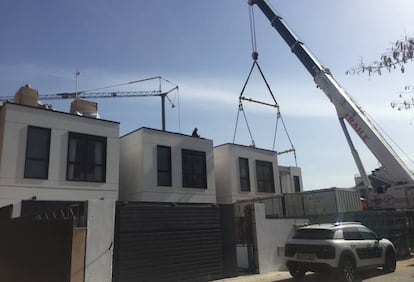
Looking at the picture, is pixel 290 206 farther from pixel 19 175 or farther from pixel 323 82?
pixel 19 175

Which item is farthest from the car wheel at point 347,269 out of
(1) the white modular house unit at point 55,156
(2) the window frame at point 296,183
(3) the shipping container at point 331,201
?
(2) the window frame at point 296,183

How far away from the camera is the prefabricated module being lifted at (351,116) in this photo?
20.4 meters

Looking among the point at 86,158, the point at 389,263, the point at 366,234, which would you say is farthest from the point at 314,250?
the point at 86,158

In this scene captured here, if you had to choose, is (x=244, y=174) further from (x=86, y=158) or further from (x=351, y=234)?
(x=351, y=234)

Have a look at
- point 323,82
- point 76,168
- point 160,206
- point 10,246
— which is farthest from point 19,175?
point 323,82

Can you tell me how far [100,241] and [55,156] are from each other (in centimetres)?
835

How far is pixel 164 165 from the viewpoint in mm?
21594

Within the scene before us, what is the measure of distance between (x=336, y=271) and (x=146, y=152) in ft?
39.4

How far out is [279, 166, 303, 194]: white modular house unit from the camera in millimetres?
36000

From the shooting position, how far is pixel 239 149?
87.7 ft

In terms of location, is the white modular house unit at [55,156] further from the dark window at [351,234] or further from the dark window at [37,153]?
the dark window at [351,234]

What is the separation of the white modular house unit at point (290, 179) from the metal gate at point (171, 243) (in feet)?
74.1

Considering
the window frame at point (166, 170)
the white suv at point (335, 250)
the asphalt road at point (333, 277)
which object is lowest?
the asphalt road at point (333, 277)

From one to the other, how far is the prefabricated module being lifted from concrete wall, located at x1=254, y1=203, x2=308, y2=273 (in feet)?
26.1
